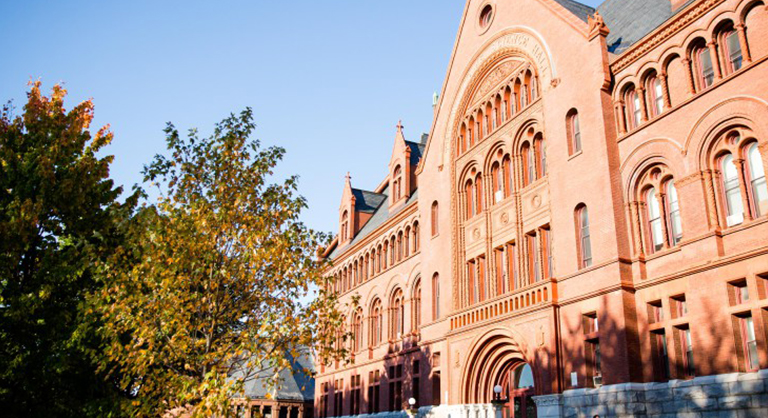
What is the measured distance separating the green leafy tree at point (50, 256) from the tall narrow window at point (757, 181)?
60.0 ft

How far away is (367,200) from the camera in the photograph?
51.0 m

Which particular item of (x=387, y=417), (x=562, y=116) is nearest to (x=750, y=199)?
(x=562, y=116)

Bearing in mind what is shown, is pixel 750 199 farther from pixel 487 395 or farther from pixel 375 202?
pixel 375 202

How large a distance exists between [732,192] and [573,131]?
6.84 m

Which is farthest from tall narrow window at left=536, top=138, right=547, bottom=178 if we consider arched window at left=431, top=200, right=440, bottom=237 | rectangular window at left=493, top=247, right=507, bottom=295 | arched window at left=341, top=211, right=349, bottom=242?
arched window at left=341, top=211, right=349, bottom=242

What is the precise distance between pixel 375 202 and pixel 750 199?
3514 cm

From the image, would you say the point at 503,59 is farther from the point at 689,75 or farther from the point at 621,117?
the point at 689,75

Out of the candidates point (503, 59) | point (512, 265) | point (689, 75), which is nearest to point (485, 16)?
point (503, 59)

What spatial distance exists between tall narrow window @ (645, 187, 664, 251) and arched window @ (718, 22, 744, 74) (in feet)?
14.0

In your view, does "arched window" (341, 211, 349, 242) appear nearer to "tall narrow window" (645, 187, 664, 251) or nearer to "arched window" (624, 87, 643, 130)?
"arched window" (624, 87, 643, 130)

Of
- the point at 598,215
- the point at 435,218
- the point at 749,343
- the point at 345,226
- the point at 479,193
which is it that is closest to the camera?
the point at 749,343

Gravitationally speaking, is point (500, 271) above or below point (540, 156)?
below

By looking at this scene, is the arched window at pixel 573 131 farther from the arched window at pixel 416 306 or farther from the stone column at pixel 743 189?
the arched window at pixel 416 306

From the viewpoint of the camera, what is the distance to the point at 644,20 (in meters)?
23.4
